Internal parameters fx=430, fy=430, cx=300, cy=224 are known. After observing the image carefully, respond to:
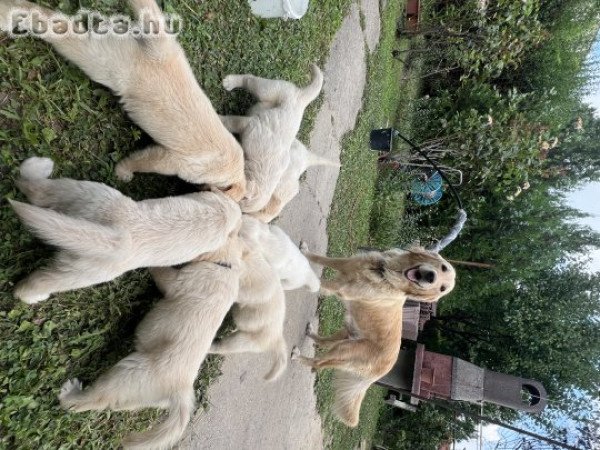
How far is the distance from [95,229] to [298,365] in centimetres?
484

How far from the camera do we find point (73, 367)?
3027mm

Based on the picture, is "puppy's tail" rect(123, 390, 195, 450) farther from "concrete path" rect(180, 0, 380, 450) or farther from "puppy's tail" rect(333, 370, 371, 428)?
"puppy's tail" rect(333, 370, 371, 428)

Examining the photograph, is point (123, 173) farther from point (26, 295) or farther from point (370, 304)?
point (370, 304)

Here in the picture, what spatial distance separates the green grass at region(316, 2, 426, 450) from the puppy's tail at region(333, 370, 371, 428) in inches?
60.2

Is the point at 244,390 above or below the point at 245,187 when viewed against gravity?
below

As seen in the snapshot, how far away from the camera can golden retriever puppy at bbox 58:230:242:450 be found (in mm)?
2764

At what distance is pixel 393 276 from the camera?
487 centimetres

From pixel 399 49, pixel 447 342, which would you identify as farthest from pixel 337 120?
pixel 447 342

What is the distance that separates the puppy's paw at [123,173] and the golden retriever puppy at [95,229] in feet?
1.77

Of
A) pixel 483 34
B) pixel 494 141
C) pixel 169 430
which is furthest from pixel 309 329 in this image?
pixel 483 34

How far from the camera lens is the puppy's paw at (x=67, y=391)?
290 cm

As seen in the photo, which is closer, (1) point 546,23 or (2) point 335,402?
(2) point 335,402

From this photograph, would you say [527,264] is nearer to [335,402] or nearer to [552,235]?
[552,235]

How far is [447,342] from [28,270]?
1199cm
